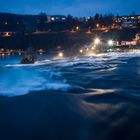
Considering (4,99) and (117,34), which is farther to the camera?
(117,34)

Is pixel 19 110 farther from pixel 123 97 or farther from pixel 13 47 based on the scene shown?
pixel 13 47

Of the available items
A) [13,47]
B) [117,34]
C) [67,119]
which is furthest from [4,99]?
[117,34]

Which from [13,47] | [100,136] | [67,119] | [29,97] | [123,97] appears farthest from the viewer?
[13,47]

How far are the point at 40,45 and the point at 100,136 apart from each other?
124671 millimetres

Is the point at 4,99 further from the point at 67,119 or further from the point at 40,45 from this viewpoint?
the point at 40,45

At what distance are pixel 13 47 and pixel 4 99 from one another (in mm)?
108100

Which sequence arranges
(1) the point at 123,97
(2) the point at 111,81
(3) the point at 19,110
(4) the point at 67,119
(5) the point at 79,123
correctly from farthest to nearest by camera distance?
1. (2) the point at 111,81
2. (1) the point at 123,97
3. (3) the point at 19,110
4. (4) the point at 67,119
5. (5) the point at 79,123

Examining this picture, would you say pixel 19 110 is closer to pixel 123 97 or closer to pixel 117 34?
pixel 123 97

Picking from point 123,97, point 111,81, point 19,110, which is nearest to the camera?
point 19,110

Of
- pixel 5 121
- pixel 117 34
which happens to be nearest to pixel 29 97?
pixel 5 121

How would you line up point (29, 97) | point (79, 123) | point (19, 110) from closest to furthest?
point (79, 123), point (19, 110), point (29, 97)

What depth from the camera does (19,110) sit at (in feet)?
81.3

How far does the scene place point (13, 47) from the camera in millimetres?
135250

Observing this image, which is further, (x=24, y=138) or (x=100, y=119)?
(x=100, y=119)
